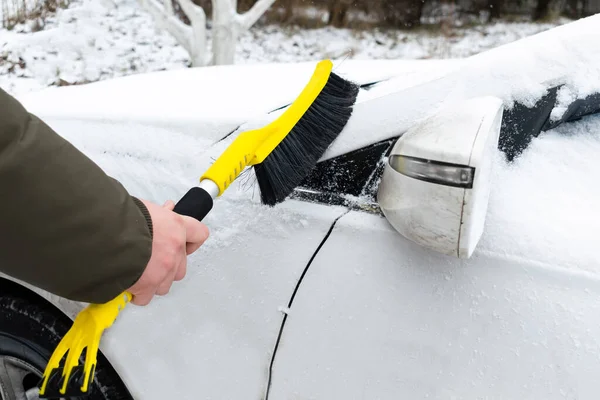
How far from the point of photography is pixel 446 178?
0.83 m

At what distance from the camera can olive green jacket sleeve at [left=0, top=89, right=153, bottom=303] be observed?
0.74 metres

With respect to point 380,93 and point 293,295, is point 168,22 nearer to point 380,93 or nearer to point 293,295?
point 380,93

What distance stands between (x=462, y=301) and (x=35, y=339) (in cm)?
102

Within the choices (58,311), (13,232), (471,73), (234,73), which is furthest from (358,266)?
(234,73)

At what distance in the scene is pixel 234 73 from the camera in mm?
1781

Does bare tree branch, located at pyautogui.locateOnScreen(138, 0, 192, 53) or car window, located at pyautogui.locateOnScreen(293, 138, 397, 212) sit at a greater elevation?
car window, located at pyautogui.locateOnScreen(293, 138, 397, 212)

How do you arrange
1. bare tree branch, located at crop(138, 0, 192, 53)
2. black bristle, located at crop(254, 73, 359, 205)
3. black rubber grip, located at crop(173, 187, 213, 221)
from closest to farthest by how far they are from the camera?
black rubber grip, located at crop(173, 187, 213, 221) < black bristle, located at crop(254, 73, 359, 205) < bare tree branch, located at crop(138, 0, 192, 53)

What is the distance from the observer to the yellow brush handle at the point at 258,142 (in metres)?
1.05

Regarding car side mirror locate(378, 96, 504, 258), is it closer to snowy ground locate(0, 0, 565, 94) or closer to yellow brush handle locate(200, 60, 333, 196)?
yellow brush handle locate(200, 60, 333, 196)

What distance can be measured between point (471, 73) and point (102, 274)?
81 cm

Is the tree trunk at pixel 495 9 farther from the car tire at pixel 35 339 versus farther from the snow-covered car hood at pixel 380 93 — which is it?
the car tire at pixel 35 339

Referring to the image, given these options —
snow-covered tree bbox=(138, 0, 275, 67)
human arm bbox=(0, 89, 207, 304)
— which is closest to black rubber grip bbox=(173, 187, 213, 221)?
human arm bbox=(0, 89, 207, 304)

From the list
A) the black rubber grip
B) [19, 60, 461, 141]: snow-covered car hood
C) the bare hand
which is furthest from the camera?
[19, 60, 461, 141]: snow-covered car hood

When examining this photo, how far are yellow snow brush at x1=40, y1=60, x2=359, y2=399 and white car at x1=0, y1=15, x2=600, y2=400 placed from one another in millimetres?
38
